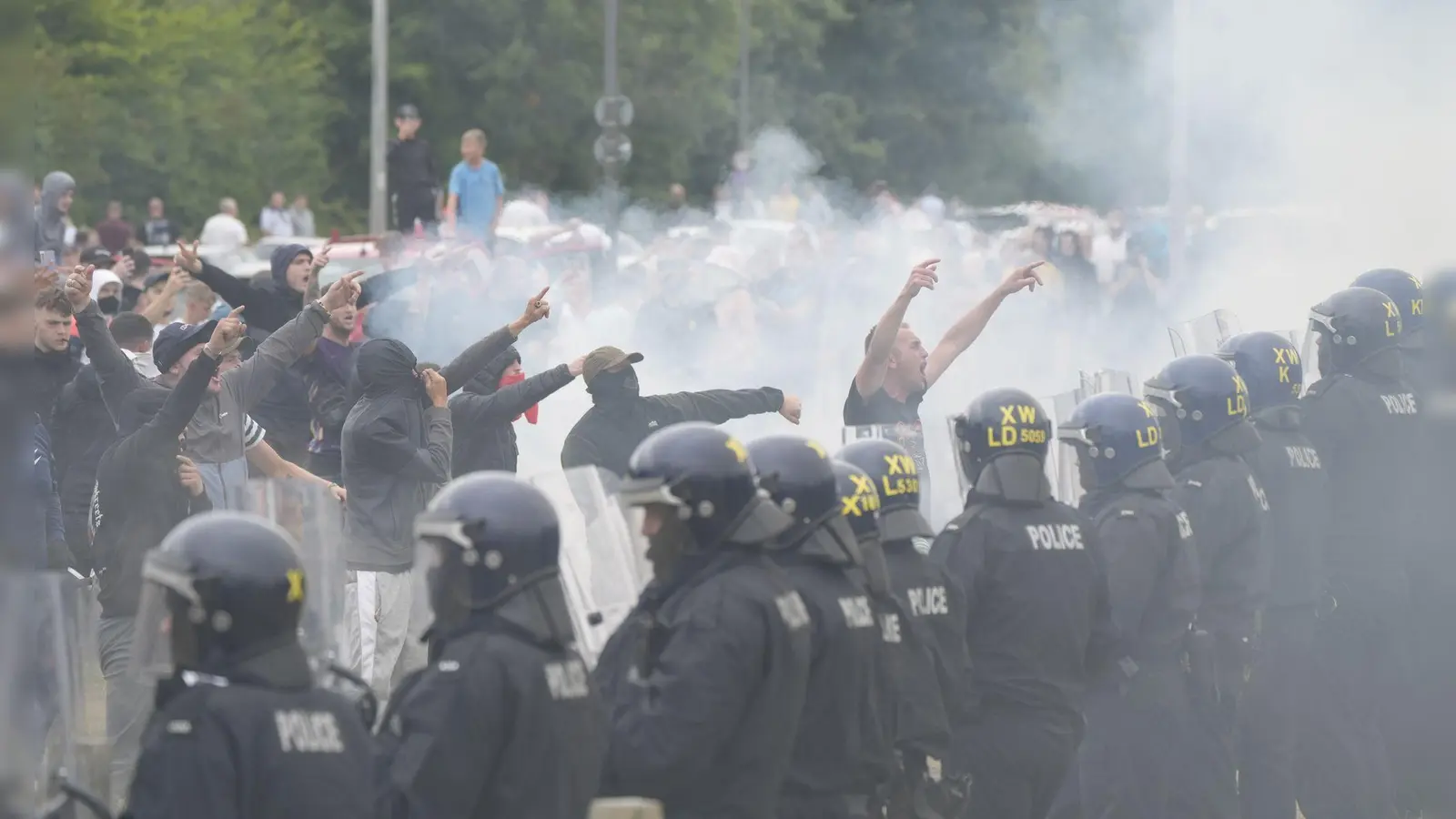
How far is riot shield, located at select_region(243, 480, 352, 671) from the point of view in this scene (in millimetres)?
5354

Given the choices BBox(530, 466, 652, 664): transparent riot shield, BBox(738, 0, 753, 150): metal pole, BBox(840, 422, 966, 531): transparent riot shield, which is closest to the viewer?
BBox(530, 466, 652, 664): transparent riot shield

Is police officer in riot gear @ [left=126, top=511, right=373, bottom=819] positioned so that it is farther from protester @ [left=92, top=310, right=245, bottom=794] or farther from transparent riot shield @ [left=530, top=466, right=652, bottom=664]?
protester @ [left=92, top=310, right=245, bottom=794]

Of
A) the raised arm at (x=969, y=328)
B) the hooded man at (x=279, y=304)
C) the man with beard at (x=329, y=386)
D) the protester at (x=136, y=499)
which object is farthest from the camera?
the hooded man at (x=279, y=304)

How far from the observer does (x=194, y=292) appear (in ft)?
35.3

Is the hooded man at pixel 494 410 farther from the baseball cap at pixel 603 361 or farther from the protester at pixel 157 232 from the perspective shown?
the protester at pixel 157 232

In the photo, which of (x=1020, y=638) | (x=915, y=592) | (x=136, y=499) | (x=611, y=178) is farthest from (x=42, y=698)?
(x=611, y=178)

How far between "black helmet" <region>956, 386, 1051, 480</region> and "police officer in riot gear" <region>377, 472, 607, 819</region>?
2.39 metres

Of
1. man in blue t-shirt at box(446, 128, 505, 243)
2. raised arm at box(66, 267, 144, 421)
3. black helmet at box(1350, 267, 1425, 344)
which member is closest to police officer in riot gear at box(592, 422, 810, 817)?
raised arm at box(66, 267, 144, 421)

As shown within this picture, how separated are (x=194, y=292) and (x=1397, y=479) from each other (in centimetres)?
543

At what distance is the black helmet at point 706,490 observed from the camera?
4.95 m

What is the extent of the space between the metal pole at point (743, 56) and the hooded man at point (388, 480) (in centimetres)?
2529

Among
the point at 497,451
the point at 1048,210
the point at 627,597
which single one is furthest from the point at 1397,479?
the point at 1048,210

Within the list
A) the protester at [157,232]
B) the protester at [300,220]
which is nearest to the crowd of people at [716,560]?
the protester at [157,232]

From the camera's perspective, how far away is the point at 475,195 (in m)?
15.6
